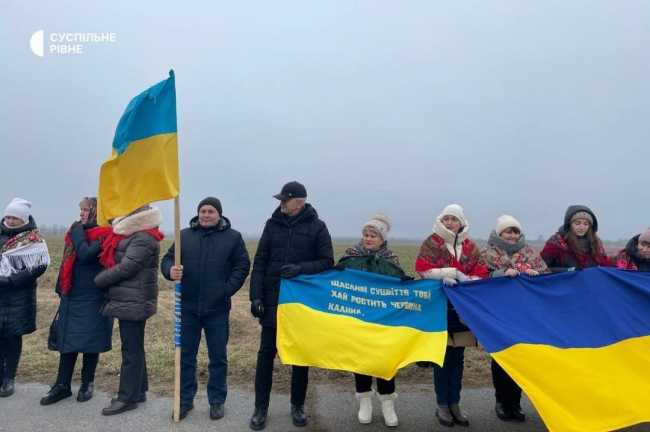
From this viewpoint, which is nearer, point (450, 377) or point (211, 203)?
point (450, 377)

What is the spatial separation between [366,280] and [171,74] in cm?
309

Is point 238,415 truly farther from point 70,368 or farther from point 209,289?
point 70,368

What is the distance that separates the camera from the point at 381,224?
197 inches

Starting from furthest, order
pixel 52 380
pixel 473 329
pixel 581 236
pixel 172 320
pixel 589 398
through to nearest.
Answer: pixel 172 320 → pixel 52 380 → pixel 581 236 → pixel 473 329 → pixel 589 398

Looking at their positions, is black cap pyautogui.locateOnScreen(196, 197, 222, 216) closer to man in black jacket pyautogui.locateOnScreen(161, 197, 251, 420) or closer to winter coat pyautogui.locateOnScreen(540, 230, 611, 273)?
man in black jacket pyautogui.locateOnScreen(161, 197, 251, 420)

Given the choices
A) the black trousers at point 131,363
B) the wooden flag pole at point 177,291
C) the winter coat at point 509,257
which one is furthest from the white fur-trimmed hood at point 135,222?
the winter coat at point 509,257

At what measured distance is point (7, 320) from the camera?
5344 millimetres

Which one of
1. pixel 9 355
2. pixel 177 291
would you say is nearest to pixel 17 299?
pixel 9 355

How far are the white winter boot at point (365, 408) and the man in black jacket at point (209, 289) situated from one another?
1489 millimetres

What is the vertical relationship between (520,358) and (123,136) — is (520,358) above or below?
below

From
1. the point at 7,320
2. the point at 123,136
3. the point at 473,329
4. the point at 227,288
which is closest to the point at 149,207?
the point at 123,136

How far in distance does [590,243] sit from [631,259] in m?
0.66

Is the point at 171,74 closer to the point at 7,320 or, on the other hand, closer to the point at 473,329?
the point at 7,320

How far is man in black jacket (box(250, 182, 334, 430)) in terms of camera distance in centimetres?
483
